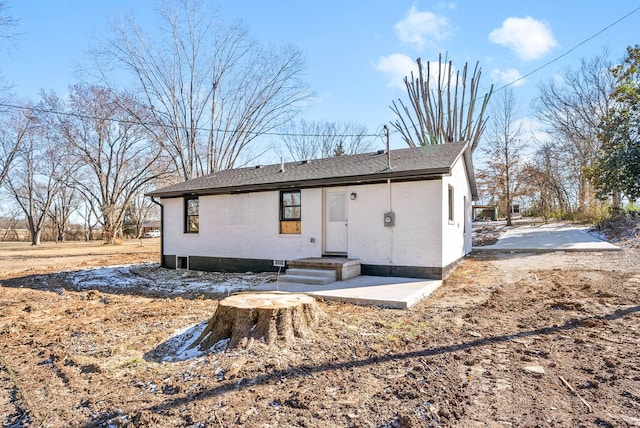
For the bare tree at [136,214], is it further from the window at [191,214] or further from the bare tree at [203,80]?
the window at [191,214]

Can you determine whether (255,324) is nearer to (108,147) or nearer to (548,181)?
(548,181)

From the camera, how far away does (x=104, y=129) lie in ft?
84.0

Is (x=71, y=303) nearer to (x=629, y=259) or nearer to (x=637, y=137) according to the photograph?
(x=629, y=259)

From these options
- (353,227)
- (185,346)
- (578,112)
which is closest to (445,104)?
(578,112)

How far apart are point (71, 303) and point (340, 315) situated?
201 inches

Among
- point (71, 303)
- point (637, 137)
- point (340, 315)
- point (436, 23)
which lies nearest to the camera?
point (340, 315)

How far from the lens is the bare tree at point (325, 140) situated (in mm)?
32500

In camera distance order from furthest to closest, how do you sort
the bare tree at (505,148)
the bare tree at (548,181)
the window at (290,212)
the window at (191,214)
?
the bare tree at (548,181) < the bare tree at (505,148) < the window at (191,214) < the window at (290,212)

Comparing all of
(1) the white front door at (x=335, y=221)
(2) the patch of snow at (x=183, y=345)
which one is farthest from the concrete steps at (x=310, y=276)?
(2) the patch of snow at (x=183, y=345)

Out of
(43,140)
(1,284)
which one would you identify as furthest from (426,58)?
(43,140)

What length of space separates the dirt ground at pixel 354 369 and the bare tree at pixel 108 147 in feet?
63.5

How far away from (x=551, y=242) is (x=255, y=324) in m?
13.9

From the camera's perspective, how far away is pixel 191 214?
11188 mm

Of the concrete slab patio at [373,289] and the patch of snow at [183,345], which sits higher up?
the concrete slab patio at [373,289]
